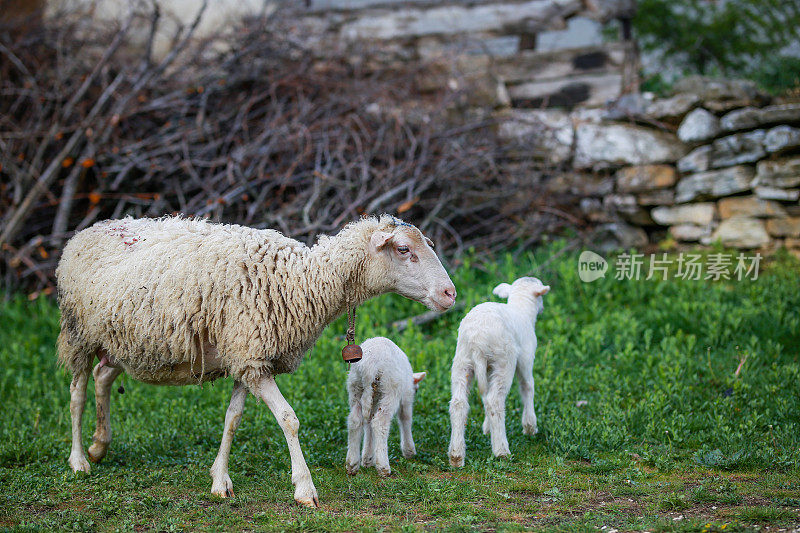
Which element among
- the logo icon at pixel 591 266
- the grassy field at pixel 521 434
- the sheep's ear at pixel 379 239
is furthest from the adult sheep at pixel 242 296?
the logo icon at pixel 591 266

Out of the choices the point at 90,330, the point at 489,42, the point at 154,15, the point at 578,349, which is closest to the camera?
the point at 90,330

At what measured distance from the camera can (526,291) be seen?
5.39 metres

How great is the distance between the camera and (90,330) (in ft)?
15.2

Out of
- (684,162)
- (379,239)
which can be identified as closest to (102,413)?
(379,239)

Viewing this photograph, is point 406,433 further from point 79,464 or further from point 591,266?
point 591,266

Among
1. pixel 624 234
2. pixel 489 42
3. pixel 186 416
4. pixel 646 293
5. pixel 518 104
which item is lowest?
pixel 186 416

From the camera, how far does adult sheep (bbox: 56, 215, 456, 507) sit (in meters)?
4.20

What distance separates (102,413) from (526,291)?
3021mm

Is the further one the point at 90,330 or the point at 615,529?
the point at 90,330

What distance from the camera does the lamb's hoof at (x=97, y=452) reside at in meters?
4.94

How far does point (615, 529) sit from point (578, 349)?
129 inches

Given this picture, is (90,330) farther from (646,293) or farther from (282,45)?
(282,45)

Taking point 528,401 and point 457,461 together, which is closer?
point 457,461

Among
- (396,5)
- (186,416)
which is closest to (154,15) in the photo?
(396,5)
